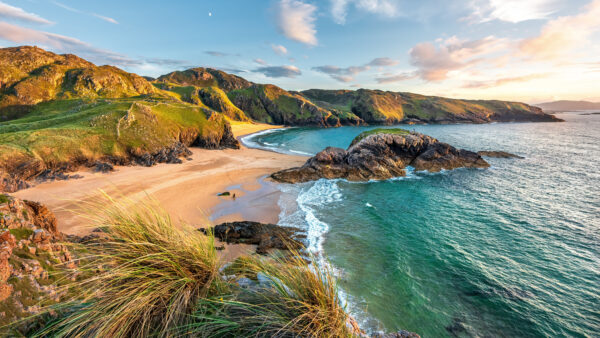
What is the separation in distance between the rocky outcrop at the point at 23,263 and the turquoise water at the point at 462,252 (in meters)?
5.39

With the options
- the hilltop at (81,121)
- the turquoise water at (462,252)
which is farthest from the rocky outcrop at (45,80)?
the turquoise water at (462,252)

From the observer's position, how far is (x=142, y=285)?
3.22m

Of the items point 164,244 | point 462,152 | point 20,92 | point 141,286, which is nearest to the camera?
point 141,286

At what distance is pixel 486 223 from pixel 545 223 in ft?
15.4

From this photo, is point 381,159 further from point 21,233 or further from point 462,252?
point 21,233

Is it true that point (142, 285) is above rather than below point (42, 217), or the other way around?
above

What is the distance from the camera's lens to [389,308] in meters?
10.2

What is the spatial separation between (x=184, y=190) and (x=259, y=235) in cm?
1262

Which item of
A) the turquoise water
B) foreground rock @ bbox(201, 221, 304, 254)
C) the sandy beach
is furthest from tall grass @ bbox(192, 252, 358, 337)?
the sandy beach

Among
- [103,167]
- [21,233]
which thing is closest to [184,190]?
[103,167]

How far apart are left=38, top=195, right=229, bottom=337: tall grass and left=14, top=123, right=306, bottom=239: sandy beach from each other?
1106cm

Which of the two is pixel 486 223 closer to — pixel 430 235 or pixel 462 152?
pixel 430 235

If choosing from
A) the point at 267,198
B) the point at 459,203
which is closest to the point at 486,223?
the point at 459,203

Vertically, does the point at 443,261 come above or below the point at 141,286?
below
